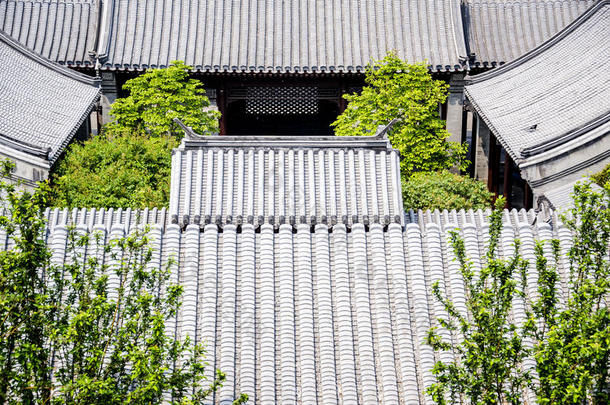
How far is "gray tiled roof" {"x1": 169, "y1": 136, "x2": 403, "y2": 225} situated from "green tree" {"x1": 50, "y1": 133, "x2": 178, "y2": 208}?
2.83 m

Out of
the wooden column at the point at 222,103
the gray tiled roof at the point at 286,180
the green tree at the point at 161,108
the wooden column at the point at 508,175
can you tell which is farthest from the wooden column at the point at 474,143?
the gray tiled roof at the point at 286,180

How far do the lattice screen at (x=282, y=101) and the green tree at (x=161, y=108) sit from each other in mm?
4975

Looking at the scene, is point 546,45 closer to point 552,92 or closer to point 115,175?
point 552,92

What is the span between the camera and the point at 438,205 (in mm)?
17984

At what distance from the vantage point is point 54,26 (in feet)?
95.1

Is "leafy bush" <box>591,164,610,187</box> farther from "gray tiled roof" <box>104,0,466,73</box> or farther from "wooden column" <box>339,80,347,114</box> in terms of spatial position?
"wooden column" <box>339,80,347,114</box>

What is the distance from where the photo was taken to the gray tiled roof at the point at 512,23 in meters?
27.8

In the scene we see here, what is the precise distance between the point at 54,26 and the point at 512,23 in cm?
1599

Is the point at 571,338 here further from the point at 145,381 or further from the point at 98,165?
the point at 98,165

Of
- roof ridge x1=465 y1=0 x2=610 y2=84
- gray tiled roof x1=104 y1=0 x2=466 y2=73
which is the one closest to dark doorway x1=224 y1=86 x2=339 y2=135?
gray tiled roof x1=104 y1=0 x2=466 y2=73

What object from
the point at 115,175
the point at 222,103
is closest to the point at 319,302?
the point at 115,175

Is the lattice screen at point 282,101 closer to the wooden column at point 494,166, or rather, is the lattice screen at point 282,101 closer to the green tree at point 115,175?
the wooden column at point 494,166

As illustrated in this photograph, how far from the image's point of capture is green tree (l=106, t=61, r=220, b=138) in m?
22.2

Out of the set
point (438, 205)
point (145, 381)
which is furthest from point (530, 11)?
point (145, 381)
